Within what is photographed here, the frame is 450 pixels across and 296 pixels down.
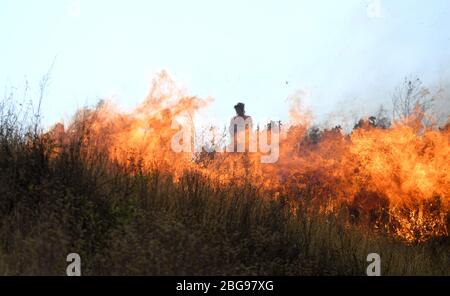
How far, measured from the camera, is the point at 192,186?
38.9 feet

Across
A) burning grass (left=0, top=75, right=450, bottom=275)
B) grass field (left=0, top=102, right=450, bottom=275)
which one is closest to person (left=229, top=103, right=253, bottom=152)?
burning grass (left=0, top=75, right=450, bottom=275)

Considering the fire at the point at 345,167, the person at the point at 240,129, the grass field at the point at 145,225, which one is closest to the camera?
the grass field at the point at 145,225

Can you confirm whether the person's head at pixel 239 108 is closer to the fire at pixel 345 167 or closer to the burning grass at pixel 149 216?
the fire at pixel 345 167

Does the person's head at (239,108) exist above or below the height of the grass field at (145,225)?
above

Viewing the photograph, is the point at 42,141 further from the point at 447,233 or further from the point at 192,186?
the point at 447,233

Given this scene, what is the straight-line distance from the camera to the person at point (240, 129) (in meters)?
20.8

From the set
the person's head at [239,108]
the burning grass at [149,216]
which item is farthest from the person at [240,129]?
the burning grass at [149,216]

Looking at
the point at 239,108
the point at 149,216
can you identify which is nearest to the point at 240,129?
the point at 239,108

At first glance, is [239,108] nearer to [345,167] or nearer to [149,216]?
[345,167]

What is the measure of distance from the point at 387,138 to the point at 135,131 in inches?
355

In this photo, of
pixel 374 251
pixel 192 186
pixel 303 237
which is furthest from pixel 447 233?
pixel 192 186

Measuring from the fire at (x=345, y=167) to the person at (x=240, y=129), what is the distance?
25.1 inches

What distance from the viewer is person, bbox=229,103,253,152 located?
2077 centimetres

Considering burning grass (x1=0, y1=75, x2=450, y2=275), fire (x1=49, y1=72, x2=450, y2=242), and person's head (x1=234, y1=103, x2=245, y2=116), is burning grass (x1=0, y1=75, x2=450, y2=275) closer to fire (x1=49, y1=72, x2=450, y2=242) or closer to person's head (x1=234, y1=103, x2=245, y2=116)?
fire (x1=49, y1=72, x2=450, y2=242)
